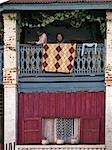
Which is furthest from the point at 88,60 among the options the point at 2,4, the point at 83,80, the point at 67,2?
the point at 2,4

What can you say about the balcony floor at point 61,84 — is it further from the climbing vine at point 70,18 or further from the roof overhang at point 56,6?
the roof overhang at point 56,6

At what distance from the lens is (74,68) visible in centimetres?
2197

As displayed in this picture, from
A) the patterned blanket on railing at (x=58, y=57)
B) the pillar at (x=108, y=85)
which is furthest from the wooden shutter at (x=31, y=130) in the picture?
the pillar at (x=108, y=85)

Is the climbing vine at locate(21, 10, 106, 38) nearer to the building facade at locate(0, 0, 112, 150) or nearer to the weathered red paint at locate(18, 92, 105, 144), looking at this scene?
the building facade at locate(0, 0, 112, 150)

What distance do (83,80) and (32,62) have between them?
183cm

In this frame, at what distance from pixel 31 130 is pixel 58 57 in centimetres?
263

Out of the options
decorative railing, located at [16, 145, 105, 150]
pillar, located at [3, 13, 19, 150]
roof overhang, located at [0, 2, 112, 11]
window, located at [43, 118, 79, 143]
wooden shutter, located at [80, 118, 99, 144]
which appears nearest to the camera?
roof overhang, located at [0, 2, 112, 11]

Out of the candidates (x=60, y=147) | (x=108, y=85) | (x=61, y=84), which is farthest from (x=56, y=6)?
(x=60, y=147)

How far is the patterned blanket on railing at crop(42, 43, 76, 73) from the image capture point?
2188cm

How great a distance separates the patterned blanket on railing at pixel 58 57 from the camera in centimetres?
2188

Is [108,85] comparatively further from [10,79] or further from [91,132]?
[10,79]

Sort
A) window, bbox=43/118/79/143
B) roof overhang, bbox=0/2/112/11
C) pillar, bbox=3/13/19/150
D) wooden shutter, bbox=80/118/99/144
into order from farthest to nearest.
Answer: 1. window, bbox=43/118/79/143
2. wooden shutter, bbox=80/118/99/144
3. pillar, bbox=3/13/19/150
4. roof overhang, bbox=0/2/112/11

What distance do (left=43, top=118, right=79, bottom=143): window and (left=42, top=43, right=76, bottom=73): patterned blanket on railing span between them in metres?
1.74

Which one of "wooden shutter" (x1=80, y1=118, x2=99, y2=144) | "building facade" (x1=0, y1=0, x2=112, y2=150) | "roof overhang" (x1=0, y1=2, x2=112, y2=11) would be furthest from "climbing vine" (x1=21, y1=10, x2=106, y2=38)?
"wooden shutter" (x1=80, y1=118, x2=99, y2=144)
